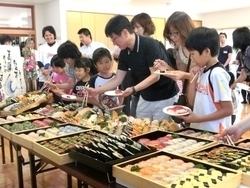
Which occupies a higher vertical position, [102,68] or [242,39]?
[242,39]

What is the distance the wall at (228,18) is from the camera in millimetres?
8656

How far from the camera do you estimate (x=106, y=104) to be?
2.71 meters

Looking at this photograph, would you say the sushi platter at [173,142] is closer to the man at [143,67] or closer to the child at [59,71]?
the man at [143,67]

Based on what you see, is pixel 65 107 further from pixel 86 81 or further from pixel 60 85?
pixel 60 85

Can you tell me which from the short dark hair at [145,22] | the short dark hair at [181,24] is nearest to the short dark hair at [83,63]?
the short dark hair at [145,22]

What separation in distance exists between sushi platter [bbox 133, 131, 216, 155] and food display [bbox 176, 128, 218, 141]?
0.26ft

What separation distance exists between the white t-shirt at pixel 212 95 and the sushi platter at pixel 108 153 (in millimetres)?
537

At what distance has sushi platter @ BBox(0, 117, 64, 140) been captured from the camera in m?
2.05

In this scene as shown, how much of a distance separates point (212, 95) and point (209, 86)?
0.17 ft

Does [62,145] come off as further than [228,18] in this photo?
No

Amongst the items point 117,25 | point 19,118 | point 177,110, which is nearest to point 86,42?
point 19,118

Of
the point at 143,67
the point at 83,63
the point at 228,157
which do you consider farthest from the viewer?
the point at 83,63

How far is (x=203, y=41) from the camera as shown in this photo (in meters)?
1.78

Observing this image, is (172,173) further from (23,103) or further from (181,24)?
(23,103)
